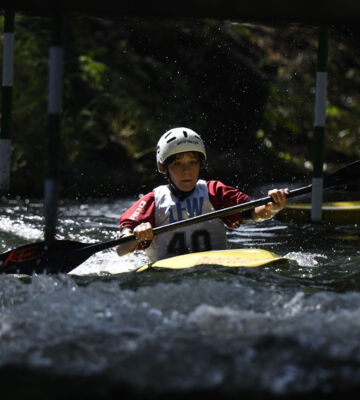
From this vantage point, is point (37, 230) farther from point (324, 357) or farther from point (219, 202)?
point (324, 357)

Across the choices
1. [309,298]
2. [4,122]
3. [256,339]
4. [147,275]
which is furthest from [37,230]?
[256,339]

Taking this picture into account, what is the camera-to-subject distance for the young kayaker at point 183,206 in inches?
184

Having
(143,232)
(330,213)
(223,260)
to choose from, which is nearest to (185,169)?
(143,232)

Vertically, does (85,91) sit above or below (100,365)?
above

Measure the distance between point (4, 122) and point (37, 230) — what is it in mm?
1280

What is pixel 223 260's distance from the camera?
161 inches

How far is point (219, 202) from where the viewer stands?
15.8 ft

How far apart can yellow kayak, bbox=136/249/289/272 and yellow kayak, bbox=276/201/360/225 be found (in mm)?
2608

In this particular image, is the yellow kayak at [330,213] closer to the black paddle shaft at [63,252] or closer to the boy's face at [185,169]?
the boy's face at [185,169]

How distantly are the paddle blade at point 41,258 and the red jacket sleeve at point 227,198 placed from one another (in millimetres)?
881

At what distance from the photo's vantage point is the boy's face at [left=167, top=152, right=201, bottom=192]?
4.68m

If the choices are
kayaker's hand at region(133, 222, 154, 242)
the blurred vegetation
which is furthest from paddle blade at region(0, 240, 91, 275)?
the blurred vegetation

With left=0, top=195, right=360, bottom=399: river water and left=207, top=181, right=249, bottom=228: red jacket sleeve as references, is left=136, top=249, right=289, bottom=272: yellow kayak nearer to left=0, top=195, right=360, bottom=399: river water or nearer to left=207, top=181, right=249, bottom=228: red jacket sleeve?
left=0, top=195, right=360, bottom=399: river water

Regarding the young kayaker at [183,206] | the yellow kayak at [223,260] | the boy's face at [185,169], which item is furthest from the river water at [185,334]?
the boy's face at [185,169]
